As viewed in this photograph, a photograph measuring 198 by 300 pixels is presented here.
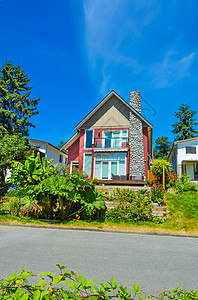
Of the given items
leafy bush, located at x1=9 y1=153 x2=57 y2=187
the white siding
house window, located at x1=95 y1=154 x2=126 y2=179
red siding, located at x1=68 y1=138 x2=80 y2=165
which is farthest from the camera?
the white siding

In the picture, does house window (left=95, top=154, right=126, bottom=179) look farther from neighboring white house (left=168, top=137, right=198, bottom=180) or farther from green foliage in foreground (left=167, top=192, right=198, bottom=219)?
neighboring white house (left=168, top=137, right=198, bottom=180)

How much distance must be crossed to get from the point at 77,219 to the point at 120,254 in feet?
17.5

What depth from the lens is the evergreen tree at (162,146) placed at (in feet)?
212

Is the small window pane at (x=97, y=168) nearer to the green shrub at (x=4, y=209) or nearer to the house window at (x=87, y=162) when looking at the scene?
the house window at (x=87, y=162)

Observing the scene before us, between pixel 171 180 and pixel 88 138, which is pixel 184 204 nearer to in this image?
pixel 171 180

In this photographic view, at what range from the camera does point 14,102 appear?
23859mm

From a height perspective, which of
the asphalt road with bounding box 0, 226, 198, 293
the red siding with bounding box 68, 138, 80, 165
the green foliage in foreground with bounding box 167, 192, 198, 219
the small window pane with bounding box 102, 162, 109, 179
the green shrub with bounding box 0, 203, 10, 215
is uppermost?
the red siding with bounding box 68, 138, 80, 165

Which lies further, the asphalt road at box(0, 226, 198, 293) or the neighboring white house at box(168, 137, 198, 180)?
the neighboring white house at box(168, 137, 198, 180)

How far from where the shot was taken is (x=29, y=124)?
23.7 m

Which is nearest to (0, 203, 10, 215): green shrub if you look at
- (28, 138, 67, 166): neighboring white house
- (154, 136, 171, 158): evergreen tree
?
(28, 138, 67, 166): neighboring white house

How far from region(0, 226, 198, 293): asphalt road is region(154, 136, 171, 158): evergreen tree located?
197ft

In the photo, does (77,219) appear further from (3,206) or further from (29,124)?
(29,124)

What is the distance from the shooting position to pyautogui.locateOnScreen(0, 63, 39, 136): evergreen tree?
22.9 metres

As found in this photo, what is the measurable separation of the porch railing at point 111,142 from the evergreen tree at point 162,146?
45.6 m
